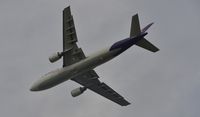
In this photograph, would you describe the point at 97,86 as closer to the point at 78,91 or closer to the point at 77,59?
the point at 78,91

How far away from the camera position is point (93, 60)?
8750 centimetres

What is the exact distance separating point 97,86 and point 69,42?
46.3ft

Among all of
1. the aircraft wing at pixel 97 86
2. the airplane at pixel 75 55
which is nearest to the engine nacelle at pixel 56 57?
the airplane at pixel 75 55

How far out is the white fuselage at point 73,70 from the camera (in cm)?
8694

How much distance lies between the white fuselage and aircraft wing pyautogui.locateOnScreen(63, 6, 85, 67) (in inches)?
35.2

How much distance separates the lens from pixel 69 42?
8806 cm

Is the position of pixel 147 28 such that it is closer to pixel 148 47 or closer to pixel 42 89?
pixel 148 47

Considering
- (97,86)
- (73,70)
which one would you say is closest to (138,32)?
(73,70)

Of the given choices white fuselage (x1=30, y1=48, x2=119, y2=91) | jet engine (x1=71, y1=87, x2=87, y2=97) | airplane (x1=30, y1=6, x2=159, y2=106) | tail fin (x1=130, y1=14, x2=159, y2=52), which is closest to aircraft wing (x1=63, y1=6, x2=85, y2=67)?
airplane (x1=30, y1=6, x2=159, y2=106)

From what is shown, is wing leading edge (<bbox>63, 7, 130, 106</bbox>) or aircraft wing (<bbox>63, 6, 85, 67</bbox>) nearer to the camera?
aircraft wing (<bbox>63, 6, 85, 67</bbox>)

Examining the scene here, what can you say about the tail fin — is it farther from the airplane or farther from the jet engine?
the jet engine

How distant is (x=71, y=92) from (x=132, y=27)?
1910 centimetres

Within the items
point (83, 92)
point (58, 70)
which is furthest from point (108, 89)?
point (58, 70)

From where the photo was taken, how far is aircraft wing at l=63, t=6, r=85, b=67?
8569cm
